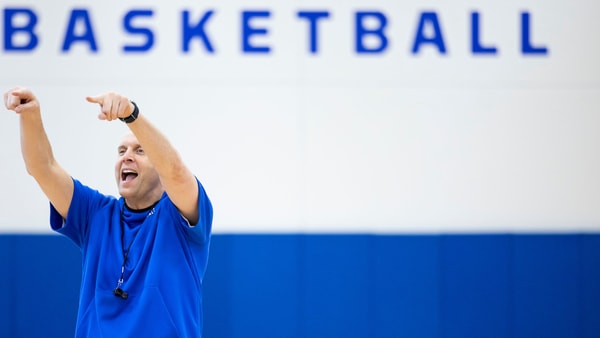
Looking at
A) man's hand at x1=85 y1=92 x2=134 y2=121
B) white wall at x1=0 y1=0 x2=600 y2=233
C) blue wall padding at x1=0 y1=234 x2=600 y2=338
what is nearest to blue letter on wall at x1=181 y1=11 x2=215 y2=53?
white wall at x1=0 y1=0 x2=600 y2=233

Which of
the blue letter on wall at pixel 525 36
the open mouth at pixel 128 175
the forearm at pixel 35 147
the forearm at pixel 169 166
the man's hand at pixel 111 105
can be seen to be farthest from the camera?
the blue letter on wall at pixel 525 36

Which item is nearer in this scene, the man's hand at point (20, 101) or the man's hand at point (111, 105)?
the man's hand at point (111, 105)

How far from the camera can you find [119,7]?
3.63m

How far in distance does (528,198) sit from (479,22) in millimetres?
843

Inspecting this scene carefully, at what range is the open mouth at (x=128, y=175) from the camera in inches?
91.8

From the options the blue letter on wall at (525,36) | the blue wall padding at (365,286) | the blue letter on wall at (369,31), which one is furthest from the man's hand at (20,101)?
the blue letter on wall at (525,36)

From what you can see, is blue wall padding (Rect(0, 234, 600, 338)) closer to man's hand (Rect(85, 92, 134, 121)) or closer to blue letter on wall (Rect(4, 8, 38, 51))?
blue letter on wall (Rect(4, 8, 38, 51))

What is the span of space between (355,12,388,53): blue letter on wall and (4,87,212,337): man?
5.12 feet

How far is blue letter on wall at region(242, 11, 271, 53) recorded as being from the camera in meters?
3.65

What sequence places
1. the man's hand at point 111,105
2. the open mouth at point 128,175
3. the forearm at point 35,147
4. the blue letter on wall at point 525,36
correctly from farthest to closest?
the blue letter on wall at point 525,36, the open mouth at point 128,175, the forearm at point 35,147, the man's hand at point 111,105

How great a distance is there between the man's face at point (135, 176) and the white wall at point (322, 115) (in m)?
1.26

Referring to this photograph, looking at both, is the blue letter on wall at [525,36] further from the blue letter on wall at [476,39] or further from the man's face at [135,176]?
the man's face at [135,176]

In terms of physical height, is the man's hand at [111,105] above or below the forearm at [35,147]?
above

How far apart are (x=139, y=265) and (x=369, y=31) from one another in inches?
74.7
